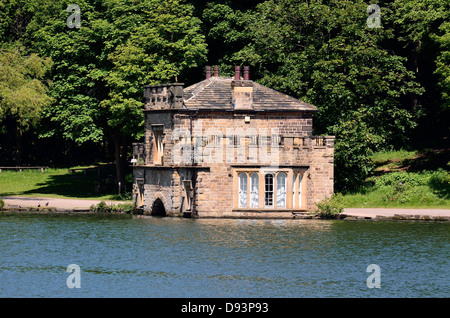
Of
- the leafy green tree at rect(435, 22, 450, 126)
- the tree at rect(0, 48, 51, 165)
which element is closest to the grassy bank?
the leafy green tree at rect(435, 22, 450, 126)

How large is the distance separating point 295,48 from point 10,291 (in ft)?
121

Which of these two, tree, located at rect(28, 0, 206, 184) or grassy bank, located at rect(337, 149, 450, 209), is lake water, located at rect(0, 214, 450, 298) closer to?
grassy bank, located at rect(337, 149, 450, 209)

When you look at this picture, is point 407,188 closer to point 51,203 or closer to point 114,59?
point 114,59

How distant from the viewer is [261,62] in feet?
224

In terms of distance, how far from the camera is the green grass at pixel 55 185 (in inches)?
2896

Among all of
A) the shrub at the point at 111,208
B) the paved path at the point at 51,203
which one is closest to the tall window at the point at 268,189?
the shrub at the point at 111,208

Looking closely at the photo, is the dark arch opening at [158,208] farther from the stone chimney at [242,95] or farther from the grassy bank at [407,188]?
the grassy bank at [407,188]

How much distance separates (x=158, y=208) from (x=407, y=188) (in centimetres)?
1637

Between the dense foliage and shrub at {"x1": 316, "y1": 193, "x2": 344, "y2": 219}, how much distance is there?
16.4ft

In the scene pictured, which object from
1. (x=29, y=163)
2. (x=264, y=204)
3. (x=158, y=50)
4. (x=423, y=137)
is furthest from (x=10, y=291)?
(x=29, y=163)

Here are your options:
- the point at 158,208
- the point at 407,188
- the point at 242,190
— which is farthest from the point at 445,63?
the point at 158,208

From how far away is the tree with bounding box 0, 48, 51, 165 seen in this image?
65188 millimetres

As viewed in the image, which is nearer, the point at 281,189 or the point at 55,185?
the point at 281,189

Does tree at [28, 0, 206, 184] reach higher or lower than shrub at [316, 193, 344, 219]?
higher
